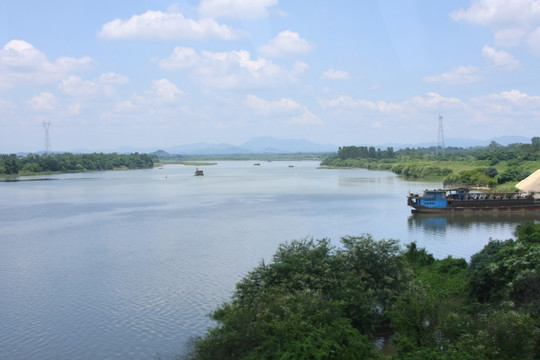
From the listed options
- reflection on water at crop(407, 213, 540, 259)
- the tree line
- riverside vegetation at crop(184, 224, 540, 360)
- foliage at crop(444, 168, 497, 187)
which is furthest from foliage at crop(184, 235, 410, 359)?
the tree line

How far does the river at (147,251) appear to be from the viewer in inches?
584

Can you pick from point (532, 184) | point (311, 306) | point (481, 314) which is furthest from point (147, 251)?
point (532, 184)

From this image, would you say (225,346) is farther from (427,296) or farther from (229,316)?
(427,296)

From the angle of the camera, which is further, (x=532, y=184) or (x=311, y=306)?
(x=532, y=184)

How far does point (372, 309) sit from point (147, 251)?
1525 centimetres

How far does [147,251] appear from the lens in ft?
82.5

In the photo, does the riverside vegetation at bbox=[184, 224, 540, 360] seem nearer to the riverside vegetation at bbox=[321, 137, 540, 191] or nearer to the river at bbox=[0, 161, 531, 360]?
the river at bbox=[0, 161, 531, 360]

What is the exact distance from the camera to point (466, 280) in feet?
51.3

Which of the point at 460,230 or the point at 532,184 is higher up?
the point at 532,184

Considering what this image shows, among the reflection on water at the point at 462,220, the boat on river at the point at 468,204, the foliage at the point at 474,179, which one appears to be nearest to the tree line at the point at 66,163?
the foliage at the point at 474,179

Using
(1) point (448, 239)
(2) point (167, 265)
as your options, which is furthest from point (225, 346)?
(1) point (448, 239)

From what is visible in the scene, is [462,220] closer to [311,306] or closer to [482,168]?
[311,306]

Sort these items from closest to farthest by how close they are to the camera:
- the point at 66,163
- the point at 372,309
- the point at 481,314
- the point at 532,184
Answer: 1. the point at 481,314
2. the point at 372,309
3. the point at 532,184
4. the point at 66,163

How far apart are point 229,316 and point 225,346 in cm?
70
